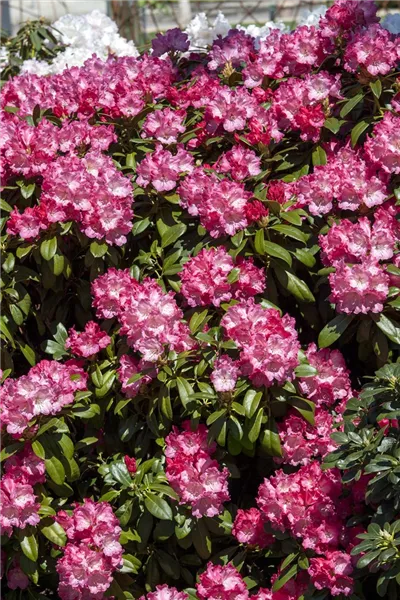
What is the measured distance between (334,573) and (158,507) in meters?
0.44

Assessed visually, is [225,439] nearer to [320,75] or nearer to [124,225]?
[124,225]

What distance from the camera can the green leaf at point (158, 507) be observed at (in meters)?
2.40

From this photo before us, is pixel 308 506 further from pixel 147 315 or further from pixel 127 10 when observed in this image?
pixel 127 10

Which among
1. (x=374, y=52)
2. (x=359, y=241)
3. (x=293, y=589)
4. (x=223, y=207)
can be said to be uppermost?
(x=374, y=52)

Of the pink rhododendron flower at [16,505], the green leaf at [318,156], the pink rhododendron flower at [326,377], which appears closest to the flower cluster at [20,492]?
the pink rhododendron flower at [16,505]

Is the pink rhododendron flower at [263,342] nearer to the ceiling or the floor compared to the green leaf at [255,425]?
nearer to the ceiling

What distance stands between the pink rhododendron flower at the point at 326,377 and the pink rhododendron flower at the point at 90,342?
0.53m

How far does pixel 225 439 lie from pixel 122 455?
329 mm

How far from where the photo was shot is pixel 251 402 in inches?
93.3

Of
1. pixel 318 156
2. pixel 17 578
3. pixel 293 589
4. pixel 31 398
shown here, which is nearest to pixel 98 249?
pixel 31 398

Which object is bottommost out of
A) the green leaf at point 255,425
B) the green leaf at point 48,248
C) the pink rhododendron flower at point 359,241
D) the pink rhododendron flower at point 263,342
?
the green leaf at point 255,425

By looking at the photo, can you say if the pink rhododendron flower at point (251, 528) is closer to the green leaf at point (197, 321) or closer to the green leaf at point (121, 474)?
the green leaf at point (121, 474)

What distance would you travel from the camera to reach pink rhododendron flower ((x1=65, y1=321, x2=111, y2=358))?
2611mm

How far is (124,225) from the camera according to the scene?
2.64 meters
